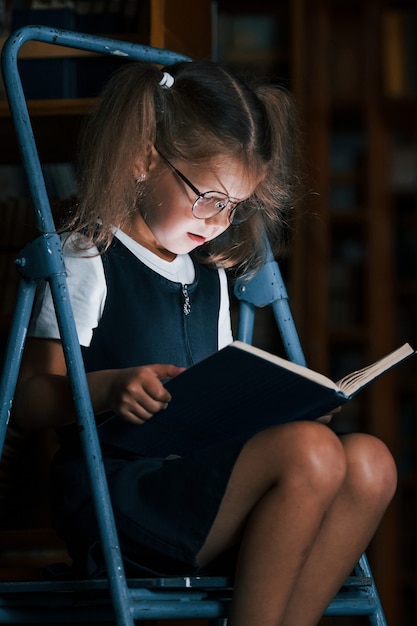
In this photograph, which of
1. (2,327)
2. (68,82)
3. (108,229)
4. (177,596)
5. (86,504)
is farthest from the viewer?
(2,327)

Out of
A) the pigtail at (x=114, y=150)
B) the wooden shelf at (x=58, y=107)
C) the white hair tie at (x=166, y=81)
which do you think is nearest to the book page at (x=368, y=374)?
the pigtail at (x=114, y=150)

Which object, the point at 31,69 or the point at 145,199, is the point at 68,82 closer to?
the point at 31,69

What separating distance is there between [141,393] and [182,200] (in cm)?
38

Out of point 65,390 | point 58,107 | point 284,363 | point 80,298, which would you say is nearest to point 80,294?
point 80,298

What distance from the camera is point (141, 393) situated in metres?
1.17

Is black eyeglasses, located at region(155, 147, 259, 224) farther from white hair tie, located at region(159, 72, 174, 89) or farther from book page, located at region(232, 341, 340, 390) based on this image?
book page, located at region(232, 341, 340, 390)

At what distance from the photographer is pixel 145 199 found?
1.50 m

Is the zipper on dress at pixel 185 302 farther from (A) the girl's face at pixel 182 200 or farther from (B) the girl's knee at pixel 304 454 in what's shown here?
(B) the girl's knee at pixel 304 454

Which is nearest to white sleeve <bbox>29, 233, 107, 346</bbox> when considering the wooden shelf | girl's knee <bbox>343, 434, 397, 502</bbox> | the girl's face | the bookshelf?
the girl's face

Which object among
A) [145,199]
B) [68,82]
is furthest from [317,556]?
[68,82]

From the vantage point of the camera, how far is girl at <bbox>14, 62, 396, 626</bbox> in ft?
3.84

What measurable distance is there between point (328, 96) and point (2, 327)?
7.57ft

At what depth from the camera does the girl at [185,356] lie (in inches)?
46.1

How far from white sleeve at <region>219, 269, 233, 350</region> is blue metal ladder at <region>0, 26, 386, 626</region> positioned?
14.4 inches
